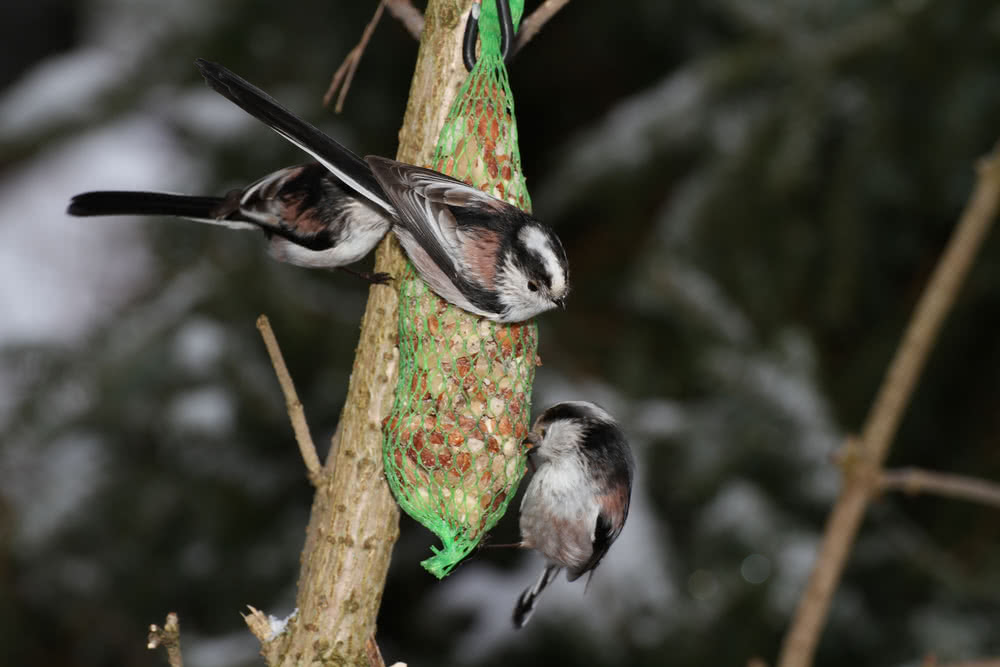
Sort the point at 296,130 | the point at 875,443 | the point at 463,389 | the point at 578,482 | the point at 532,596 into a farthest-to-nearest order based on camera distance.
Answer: the point at 532,596 < the point at 875,443 < the point at 578,482 < the point at 463,389 < the point at 296,130

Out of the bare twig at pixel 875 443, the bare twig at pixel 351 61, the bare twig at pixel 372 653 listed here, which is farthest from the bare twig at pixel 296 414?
the bare twig at pixel 875 443

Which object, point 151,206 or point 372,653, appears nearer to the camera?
point 372,653

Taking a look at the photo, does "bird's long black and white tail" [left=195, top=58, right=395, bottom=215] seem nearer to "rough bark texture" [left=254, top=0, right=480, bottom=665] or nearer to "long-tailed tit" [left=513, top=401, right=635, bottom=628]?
"rough bark texture" [left=254, top=0, right=480, bottom=665]

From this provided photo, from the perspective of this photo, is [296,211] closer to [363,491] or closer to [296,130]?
[296,130]

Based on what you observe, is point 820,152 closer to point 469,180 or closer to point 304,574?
point 469,180

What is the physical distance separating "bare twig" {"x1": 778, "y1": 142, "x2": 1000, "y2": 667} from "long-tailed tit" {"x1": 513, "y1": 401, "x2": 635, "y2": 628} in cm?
42

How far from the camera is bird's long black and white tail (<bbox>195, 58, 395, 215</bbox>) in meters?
1.40

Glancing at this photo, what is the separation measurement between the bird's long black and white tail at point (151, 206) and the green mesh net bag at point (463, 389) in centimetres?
46

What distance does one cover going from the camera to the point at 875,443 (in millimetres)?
1832

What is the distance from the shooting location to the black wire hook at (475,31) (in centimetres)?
150

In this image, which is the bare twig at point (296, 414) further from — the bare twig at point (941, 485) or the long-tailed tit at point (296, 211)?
the bare twig at point (941, 485)

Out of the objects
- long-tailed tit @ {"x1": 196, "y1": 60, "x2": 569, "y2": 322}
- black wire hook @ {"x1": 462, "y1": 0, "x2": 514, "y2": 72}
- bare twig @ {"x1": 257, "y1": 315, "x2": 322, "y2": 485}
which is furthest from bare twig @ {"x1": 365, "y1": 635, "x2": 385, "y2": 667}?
black wire hook @ {"x1": 462, "y1": 0, "x2": 514, "y2": 72}

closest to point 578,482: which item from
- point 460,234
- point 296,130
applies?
point 460,234

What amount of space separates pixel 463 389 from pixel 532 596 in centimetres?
61
